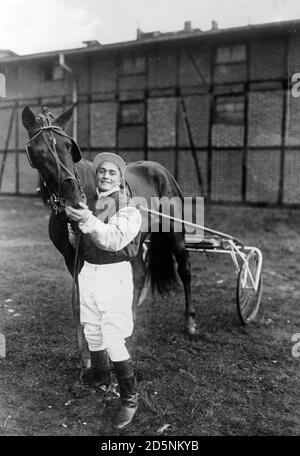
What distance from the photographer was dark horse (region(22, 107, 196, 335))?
2.71m

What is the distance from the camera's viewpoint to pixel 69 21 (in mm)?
4312

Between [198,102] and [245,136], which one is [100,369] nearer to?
[245,136]

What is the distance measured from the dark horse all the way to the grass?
0.51 metres

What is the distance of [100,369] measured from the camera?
332cm

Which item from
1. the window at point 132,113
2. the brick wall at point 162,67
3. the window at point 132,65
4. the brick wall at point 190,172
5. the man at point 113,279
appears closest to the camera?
the man at point 113,279

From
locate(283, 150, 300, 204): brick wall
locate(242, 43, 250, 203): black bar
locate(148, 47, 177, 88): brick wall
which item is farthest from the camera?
locate(148, 47, 177, 88): brick wall

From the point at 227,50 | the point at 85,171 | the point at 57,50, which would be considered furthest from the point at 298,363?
the point at 57,50

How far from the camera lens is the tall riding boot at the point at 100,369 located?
323cm

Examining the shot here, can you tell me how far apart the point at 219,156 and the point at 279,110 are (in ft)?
7.19

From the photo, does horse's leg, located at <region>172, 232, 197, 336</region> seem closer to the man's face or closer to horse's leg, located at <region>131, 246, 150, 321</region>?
horse's leg, located at <region>131, 246, 150, 321</region>

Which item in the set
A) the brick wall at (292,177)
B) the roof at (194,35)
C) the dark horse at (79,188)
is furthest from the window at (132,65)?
the dark horse at (79,188)

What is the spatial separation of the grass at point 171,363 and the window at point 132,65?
923 centimetres

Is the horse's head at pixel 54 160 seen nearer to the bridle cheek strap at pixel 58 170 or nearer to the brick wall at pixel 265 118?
the bridle cheek strap at pixel 58 170

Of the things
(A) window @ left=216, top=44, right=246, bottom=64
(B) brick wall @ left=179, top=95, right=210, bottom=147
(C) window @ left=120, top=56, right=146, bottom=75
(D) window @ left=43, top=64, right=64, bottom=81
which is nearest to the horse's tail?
(B) brick wall @ left=179, top=95, right=210, bottom=147
